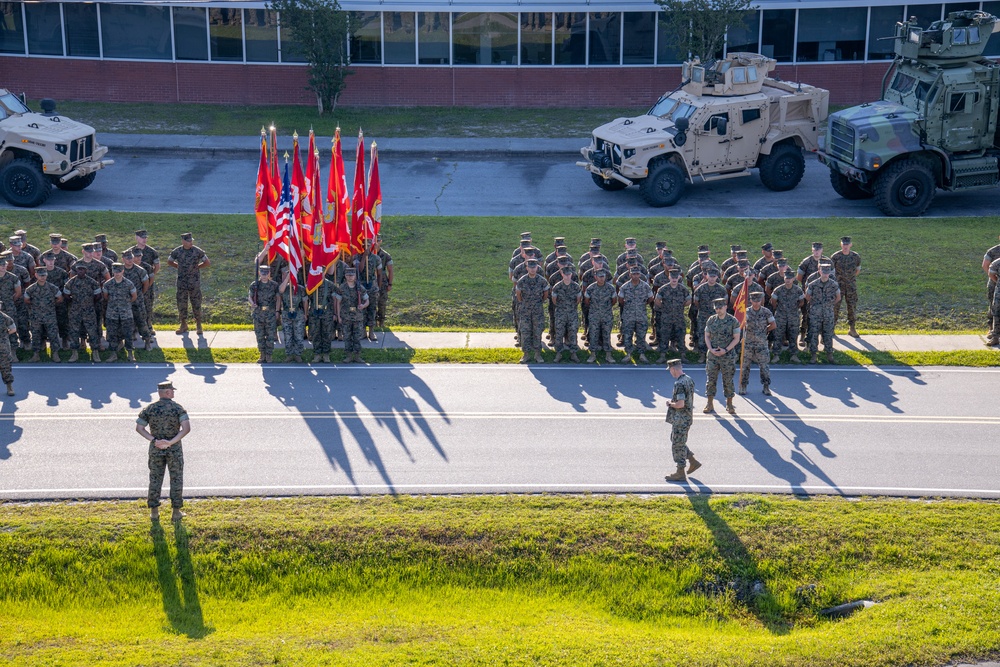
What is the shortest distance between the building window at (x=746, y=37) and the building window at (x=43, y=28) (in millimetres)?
19300

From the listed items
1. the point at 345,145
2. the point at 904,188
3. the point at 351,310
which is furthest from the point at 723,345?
the point at 345,145

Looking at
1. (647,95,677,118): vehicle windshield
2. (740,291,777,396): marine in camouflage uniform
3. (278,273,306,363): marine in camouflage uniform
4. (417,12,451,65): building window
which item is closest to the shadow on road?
(278,273,306,363): marine in camouflage uniform

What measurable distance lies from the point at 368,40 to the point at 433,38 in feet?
6.19

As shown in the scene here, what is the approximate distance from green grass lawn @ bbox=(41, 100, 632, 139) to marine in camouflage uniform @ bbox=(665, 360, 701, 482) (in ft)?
64.7

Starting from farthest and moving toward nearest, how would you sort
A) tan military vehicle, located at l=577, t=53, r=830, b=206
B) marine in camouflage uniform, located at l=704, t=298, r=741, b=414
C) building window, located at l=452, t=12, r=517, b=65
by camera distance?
building window, located at l=452, t=12, r=517, b=65 → tan military vehicle, located at l=577, t=53, r=830, b=206 → marine in camouflage uniform, located at l=704, t=298, r=741, b=414

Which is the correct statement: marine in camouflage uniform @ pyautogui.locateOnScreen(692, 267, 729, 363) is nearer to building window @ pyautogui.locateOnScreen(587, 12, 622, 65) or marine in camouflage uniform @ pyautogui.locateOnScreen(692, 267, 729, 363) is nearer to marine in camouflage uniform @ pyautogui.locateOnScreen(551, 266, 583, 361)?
marine in camouflage uniform @ pyautogui.locateOnScreen(551, 266, 583, 361)

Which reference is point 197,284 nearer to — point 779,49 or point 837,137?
point 837,137

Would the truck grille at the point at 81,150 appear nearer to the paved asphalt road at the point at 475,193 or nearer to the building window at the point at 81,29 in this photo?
the paved asphalt road at the point at 475,193

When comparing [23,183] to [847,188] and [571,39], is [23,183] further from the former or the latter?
[847,188]

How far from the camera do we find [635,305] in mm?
17938

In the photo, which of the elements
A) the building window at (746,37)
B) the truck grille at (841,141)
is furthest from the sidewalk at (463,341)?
the building window at (746,37)

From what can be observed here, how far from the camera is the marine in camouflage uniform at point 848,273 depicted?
18.8 metres

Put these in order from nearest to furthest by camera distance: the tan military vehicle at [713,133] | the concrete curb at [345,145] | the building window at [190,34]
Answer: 1. the tan military vehicle at [713,133]
2. the concrete curb at [345,145]
3. the building window at [190,34]

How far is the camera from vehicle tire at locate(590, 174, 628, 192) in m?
27.5
